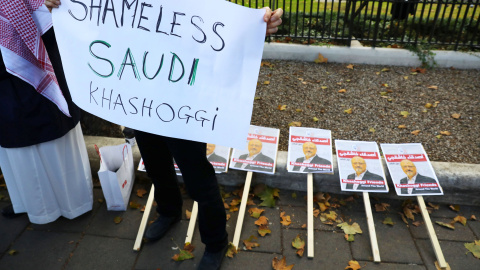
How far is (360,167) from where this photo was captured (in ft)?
9.53

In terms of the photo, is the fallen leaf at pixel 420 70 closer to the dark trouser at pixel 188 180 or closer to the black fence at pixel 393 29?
the black fence at pixel 393 29

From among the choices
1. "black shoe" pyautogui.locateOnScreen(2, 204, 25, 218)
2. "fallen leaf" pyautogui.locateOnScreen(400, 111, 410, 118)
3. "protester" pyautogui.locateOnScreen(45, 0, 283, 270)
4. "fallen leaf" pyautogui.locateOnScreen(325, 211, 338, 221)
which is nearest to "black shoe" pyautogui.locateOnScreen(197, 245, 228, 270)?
"protester" pyautogui.locateOnScreen(45, 0, 283, 270)

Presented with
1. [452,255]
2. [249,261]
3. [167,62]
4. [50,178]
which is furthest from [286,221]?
[50,178]

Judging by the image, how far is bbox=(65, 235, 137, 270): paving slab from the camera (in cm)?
241

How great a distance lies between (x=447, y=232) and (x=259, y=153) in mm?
1520

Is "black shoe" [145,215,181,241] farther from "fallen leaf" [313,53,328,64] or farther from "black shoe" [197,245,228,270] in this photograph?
"fallen leaf" [313,53,328,64]

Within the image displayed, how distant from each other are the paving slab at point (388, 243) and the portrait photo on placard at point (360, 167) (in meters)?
0.23

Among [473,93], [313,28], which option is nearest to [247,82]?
[473,93]

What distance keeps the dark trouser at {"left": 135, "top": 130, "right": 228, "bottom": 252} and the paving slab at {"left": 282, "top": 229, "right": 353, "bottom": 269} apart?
1.62 feet

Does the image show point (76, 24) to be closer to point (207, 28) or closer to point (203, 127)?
point (207, 28)

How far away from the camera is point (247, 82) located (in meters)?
1.62

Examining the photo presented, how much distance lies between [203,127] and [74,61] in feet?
2.51

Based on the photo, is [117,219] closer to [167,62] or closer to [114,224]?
[114,224]

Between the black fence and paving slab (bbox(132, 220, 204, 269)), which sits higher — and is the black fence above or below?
above
